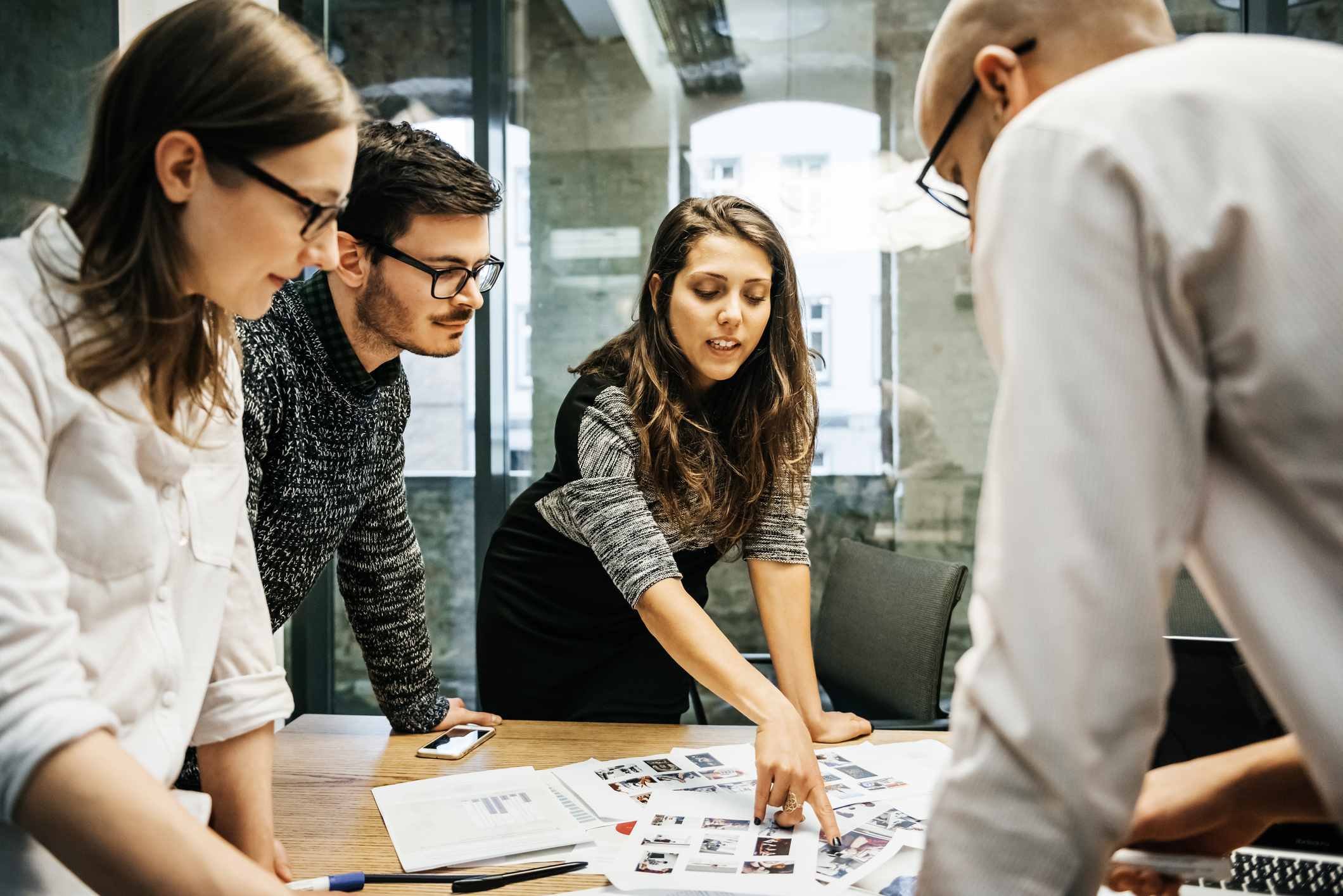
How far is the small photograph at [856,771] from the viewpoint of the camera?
1.43 m

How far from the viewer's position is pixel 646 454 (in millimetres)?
1781

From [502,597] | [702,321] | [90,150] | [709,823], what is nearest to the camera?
[90,150]

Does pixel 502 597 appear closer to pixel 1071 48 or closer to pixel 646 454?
pixel 646 454

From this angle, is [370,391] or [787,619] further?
[787,619]

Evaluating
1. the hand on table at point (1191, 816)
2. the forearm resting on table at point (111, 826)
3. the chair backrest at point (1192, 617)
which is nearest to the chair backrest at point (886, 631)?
the chair backrest at point (1192, 617)

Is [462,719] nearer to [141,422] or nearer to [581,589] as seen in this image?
[581,589]

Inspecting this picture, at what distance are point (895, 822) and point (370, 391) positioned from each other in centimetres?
108

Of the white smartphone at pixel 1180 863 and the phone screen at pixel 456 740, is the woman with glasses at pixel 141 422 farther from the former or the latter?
the white smartphone at pixel 1180 863

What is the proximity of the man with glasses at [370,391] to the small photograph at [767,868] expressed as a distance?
717 millimetres

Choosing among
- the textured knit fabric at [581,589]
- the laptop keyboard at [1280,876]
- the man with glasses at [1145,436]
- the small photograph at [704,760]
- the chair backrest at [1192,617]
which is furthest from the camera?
the chair backrest at [1192,617]

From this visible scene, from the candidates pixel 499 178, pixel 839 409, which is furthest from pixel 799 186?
pixel 499 178

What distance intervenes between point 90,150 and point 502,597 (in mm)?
1368

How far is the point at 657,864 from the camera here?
3.67 ft

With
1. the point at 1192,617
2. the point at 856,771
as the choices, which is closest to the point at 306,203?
the point at 856,771
